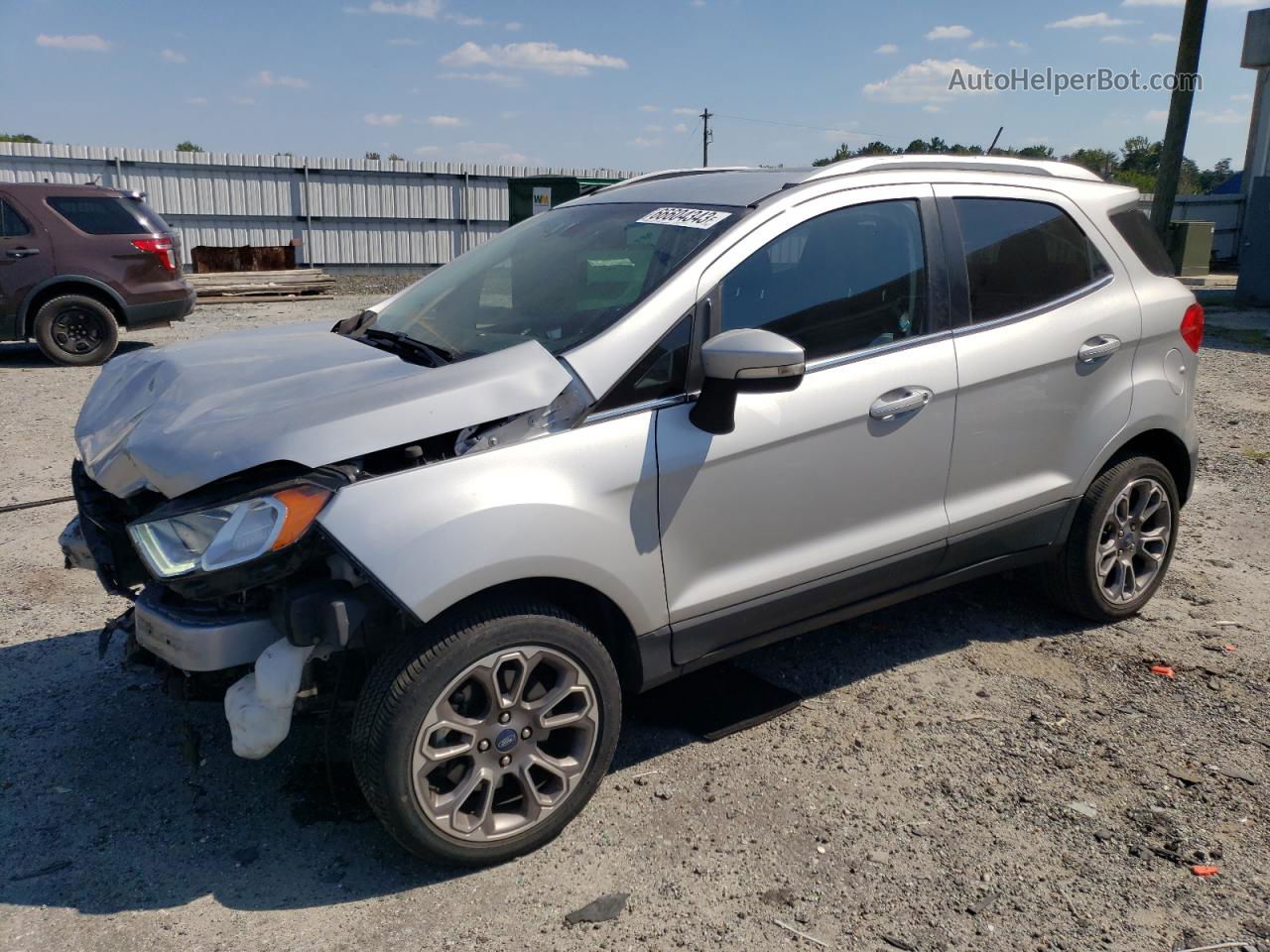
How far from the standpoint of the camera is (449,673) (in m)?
2.79

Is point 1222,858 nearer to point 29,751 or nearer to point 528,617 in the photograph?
point 528,617

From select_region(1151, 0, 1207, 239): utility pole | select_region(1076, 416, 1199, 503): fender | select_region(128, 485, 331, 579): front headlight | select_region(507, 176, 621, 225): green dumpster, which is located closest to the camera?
select_region(128, 485, 331, 579): front headlight

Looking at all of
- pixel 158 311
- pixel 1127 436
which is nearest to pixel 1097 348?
pixel 1127 436

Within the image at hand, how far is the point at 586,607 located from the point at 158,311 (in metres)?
10.0

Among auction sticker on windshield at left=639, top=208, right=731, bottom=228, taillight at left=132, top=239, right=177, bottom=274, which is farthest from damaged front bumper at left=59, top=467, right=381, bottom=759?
taillight at left=132, top=239, right=177, bottom=274

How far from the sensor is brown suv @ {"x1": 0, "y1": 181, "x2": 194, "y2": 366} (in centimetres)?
1083

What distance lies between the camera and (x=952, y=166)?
4020 mm

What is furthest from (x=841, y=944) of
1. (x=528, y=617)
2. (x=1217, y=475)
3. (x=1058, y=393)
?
(x=1217, y=475)

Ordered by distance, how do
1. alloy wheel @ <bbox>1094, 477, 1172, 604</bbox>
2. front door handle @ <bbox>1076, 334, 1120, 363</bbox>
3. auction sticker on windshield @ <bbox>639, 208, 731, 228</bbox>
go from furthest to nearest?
1. alloy wheel @ <bbox>1094, 477, 1172, 604</bbox>
2. front door handle @ <bbox>1076, 334, 1120, 363</bbox>
3. auction sticker on windshield @ <bbox>639, 208, 731, 228</bbox>

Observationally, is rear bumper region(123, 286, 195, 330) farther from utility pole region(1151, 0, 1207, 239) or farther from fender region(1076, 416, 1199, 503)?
utility pole region(1151, 0, 1207, 239)

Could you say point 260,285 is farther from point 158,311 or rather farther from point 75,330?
point 75,330

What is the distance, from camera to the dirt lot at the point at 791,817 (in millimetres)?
2793

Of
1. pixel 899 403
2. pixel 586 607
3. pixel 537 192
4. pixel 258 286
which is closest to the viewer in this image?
pixel 586 607

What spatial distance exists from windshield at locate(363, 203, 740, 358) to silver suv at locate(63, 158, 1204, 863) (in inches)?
0.7
